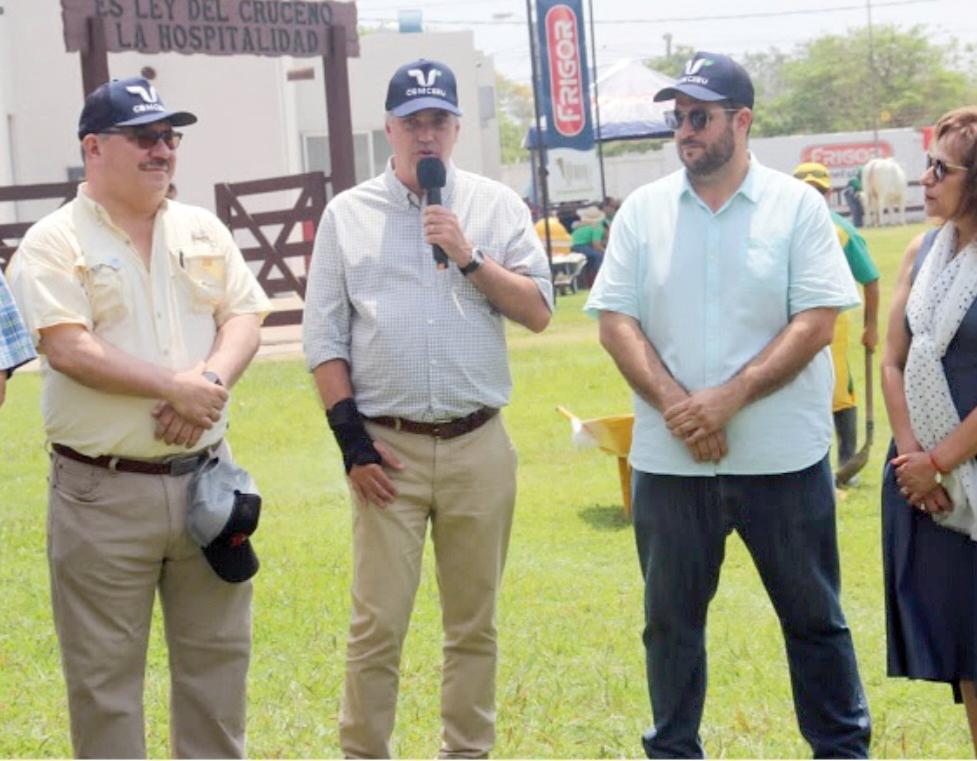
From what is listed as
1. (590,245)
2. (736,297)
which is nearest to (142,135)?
(736,297)

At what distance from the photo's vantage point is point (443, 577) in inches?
234

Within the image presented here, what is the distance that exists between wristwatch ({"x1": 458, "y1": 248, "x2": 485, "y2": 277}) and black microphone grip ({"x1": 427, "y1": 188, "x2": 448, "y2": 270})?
6 cm

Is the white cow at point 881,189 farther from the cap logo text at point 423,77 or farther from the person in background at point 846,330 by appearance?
the cap logo text at point 423,77

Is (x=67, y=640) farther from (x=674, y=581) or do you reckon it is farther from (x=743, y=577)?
(x=743, y=577)

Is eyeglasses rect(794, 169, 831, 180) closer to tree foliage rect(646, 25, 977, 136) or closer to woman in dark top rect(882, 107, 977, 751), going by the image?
woman in dark top rect(882, 107, 977, 751)

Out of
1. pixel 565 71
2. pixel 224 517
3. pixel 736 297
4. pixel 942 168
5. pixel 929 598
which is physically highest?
pixel 565 71

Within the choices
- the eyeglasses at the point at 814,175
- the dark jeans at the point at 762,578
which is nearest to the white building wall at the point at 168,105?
the eyeglasses at the point at 814,175

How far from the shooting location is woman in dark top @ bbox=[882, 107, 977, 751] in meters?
5.50

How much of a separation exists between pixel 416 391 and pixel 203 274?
729mm

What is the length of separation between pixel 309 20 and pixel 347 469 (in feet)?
55.1

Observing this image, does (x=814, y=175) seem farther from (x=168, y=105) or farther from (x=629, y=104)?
(x=629, y=104)

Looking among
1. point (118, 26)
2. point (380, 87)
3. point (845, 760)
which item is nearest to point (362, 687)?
point (845, 760)

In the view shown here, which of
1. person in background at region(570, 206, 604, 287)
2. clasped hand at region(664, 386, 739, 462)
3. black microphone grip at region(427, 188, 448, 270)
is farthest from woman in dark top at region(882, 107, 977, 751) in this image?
person in background at region(570, 206, 604, 287)

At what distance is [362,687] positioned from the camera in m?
5.77
